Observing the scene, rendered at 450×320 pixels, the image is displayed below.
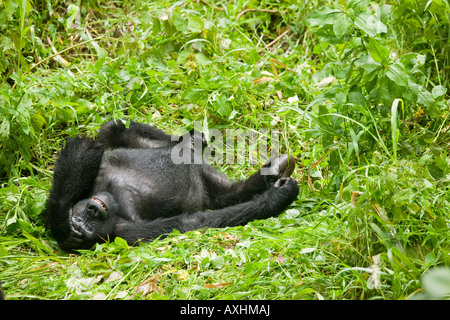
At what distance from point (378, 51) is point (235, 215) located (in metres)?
1.21

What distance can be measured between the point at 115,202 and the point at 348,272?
1.45 meters

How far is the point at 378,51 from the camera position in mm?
2418

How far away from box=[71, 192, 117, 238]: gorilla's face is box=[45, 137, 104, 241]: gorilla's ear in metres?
0.06

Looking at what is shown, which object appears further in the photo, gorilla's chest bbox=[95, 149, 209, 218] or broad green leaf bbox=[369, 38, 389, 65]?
gorilla's chest bbox=[95, 149, 209, 218]

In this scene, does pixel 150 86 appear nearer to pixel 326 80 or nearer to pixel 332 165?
pixel 326 80

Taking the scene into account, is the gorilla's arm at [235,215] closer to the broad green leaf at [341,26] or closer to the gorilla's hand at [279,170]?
the gorilla's hand at [279,170]

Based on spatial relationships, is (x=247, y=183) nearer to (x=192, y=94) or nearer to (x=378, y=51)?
(x=192, y=94)

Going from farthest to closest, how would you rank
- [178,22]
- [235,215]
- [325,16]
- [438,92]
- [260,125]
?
[178,22] → [260,125] → [235,215] → [438,92] → [325,16]

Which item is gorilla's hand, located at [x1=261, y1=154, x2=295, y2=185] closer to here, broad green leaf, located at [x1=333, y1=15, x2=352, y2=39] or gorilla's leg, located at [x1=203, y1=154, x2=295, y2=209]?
gorilla's leg, located at [x1=203, y1=154, x2=295, y2=209]

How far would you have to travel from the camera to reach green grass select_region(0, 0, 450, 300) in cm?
213

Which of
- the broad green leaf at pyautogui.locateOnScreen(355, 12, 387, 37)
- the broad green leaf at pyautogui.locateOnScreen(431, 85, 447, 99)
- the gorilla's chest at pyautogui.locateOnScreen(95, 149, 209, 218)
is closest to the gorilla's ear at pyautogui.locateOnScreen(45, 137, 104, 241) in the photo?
the gorilla's chest at pyautogui.locateOnScreen(95, 149, 209, 218)

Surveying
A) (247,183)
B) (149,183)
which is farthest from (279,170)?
(149,183)

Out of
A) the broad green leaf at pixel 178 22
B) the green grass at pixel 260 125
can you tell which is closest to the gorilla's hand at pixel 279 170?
the green grass at pixel 260 125
